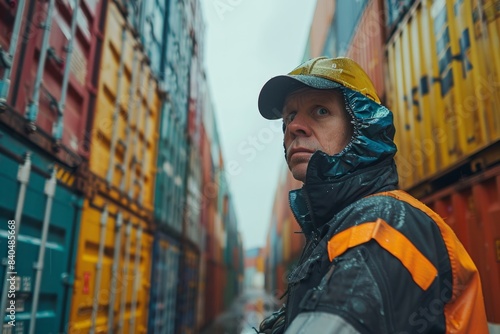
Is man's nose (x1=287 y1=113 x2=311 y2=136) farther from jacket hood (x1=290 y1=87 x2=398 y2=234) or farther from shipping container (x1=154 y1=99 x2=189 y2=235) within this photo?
shipping container (x1=154 y1=99 x2=189 y2=235)

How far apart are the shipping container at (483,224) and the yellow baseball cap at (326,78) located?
1900mm

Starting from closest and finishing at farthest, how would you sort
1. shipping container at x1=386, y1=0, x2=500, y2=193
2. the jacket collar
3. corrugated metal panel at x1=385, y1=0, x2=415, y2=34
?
1. the jacket collar
2. shipping container at x1=386, y1=0, x2=500, y2=193
3. corrugated metal panel at x1=385, y1=0, x2=415, y2=34

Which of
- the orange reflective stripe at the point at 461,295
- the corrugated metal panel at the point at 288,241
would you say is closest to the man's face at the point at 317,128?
the orange reflective stripe at the point at 461,295

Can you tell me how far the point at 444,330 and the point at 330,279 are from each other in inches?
14.5

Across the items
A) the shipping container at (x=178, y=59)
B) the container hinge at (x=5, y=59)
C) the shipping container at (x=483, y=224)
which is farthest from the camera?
the shipping container at (x=178, y=59)

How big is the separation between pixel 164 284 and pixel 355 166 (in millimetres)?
5960

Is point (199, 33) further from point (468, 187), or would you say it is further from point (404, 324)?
point (404, 324)

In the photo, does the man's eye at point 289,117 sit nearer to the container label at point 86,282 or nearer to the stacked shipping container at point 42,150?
the stacked shipping container at point 42,150

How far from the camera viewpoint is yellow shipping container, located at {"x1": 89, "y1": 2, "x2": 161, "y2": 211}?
4223mm

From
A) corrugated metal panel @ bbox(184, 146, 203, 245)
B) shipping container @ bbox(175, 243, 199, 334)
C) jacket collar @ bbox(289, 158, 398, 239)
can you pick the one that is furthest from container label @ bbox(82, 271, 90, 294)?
corrugated metal panel @ bbox(184, 146, 203, 245)

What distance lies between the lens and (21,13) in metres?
2.54

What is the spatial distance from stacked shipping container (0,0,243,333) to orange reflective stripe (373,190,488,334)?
2380 mm

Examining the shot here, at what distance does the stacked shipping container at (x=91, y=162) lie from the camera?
8.50 feet

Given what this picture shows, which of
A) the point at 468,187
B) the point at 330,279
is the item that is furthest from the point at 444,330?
the point at 468,187
